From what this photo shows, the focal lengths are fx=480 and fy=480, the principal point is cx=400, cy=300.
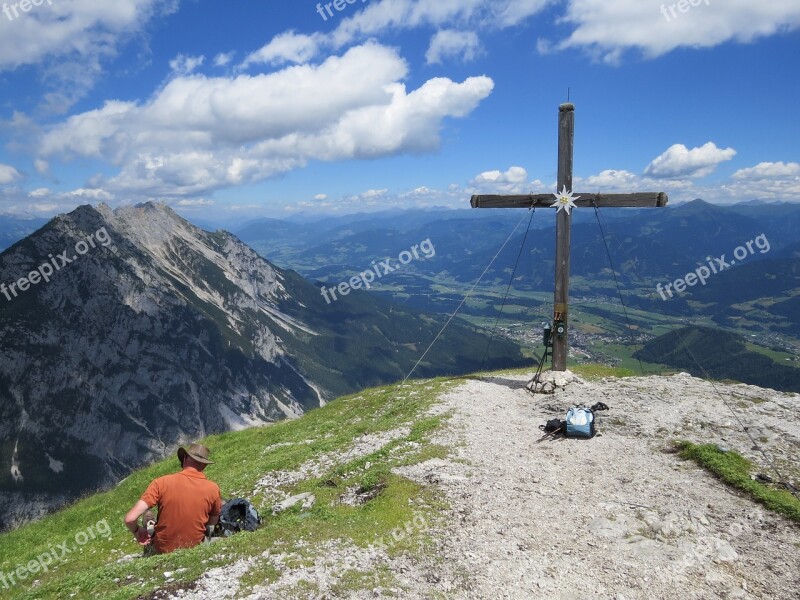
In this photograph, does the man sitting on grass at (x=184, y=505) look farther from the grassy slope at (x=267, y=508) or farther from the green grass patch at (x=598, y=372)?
the green grass patch at (x=598, y=372)

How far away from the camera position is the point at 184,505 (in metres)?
10.6

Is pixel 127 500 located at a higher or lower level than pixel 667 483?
lower

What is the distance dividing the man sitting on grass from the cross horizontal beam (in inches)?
706


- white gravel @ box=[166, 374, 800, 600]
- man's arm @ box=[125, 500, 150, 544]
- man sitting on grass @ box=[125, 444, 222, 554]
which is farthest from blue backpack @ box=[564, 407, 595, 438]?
man's arm @ box=[125, 500, 150, 544]

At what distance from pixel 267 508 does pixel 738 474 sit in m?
14.0

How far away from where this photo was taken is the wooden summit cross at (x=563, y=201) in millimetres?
23297

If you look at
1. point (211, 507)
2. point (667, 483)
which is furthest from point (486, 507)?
point (211, 507)

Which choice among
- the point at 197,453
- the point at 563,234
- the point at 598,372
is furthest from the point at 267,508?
the point at 598,372

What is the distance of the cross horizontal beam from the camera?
23125 mm

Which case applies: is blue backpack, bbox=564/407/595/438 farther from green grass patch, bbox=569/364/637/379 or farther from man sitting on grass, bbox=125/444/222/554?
man sitting on grass, bbox=125/444/222/554

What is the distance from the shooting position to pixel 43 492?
18975 centimetres

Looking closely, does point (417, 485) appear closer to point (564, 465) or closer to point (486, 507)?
point (486, 507)

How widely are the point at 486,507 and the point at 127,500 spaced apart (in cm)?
1735

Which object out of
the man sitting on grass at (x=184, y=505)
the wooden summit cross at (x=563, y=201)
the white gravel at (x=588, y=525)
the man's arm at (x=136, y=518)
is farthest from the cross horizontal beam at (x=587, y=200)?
the man's arm at (x=136, y=518)
